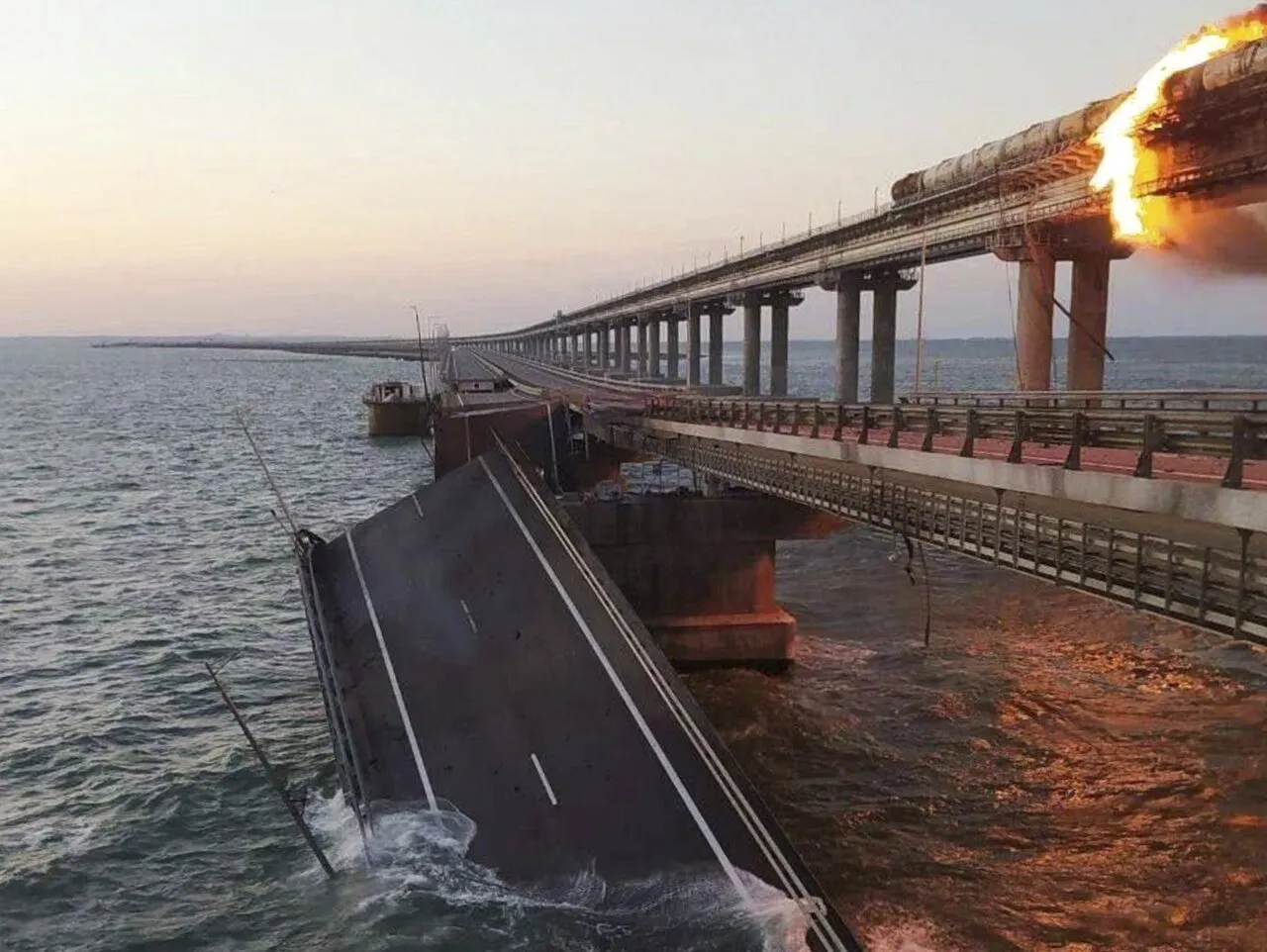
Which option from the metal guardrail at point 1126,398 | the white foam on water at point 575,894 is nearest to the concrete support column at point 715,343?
the metal guardrail at point 1126,398

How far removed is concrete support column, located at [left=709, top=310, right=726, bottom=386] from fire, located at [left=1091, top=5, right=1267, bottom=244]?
82.6 meters

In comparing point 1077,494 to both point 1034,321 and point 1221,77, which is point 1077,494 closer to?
point 1221,77

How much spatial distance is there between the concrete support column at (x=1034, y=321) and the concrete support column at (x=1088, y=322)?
3.42 ft

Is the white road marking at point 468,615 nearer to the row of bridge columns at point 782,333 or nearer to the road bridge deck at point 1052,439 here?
the road bridge deck at point 1052,439

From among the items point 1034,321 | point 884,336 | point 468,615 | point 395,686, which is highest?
point 1034,321

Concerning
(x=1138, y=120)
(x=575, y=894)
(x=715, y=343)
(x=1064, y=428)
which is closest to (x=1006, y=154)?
(x=1138, y=120)

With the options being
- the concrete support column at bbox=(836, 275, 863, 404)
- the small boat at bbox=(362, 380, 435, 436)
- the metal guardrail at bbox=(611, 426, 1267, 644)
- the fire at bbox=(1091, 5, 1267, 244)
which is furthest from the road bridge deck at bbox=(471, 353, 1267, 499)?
the small boat at bbox=(362, 380, 435, 436)

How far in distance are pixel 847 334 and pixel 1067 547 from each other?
2044 inches

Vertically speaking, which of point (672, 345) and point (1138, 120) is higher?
point (1138, 120)

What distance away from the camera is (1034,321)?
42781mm

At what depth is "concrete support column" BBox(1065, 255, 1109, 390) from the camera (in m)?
42.5

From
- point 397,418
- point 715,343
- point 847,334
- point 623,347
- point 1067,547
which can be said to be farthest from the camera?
point 623,347

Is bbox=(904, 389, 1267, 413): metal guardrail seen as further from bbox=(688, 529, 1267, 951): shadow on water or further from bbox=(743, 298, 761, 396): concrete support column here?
bbox=(743, 298, 761, 396): concrete support column

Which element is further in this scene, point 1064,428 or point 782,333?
point 782,333
